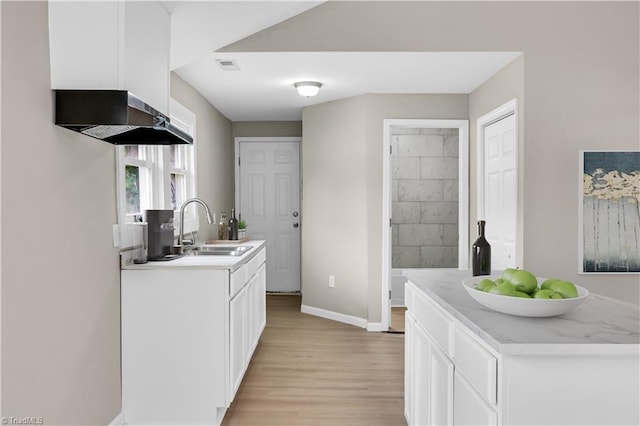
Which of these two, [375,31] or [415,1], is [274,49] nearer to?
[375,31]

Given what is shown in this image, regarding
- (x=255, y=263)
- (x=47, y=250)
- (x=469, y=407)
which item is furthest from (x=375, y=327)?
(x=47, y=250)

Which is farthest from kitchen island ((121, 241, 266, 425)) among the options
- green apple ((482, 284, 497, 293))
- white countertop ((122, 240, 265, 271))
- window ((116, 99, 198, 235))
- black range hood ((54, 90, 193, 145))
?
green apple ((482, 284, 497, 293))

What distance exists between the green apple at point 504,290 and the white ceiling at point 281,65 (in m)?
2.13

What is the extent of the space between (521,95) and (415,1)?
3.38ft

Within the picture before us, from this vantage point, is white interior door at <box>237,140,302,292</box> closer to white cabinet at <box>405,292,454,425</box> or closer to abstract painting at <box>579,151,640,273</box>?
abstract painting at <box>579,151,640,273</box>

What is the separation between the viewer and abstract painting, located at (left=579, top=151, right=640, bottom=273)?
3.20 m

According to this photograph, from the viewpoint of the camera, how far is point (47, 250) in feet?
5.90

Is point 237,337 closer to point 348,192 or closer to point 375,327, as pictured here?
point 375,327

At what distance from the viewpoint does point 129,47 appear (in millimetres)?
1930

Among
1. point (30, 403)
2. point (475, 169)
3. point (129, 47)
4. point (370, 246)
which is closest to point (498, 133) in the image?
point (475, 169)

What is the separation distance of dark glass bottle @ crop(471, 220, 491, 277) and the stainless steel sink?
173 centimetres

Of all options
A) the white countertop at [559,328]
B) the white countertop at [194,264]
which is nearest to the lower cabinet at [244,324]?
the white countertop at [194,264]

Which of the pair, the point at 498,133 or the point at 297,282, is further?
the point at 297,282

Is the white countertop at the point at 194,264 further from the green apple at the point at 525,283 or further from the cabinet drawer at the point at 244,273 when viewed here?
the green apple at the point at 525,283
